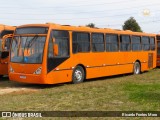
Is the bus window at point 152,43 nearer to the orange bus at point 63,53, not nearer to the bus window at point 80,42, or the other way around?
the orange bus at point 63,53

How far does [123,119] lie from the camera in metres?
8.76

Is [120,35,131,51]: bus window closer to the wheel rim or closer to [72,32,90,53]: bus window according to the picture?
[72,32,90,53]: bus window

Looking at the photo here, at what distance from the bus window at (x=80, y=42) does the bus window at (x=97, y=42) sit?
1.74 feet

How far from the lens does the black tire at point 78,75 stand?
1701 cm

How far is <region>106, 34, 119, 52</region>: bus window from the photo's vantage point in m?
19.9

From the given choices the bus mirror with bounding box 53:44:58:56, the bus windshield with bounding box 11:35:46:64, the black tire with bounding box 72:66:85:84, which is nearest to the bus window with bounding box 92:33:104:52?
the black tire with bounding box 72:66:85:84

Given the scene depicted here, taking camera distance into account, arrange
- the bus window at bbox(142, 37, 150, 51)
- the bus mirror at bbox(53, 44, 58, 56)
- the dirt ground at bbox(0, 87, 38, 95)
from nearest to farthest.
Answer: the dirt ground at bbox(0, 87, 38, 95), the bus mirror at bbox(53, 44, 58, 56), the bus window at bbox(142, 37, 150, 51)

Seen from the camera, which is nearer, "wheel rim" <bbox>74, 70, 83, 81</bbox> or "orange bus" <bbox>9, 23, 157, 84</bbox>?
"orange bus" <bbox>9, 23, 157, 84</bbox>

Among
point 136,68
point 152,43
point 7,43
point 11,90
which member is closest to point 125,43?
point 136,68

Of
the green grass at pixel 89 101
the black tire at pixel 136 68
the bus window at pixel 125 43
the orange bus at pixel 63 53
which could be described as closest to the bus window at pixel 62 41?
the orange bus at pixel 63 53

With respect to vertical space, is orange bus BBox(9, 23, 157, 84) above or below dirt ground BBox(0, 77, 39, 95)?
above

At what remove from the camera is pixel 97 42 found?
61.8ft

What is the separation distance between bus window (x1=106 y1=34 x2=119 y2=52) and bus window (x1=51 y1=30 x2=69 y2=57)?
3.81 meters

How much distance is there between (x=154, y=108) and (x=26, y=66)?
→ 22.4ft
